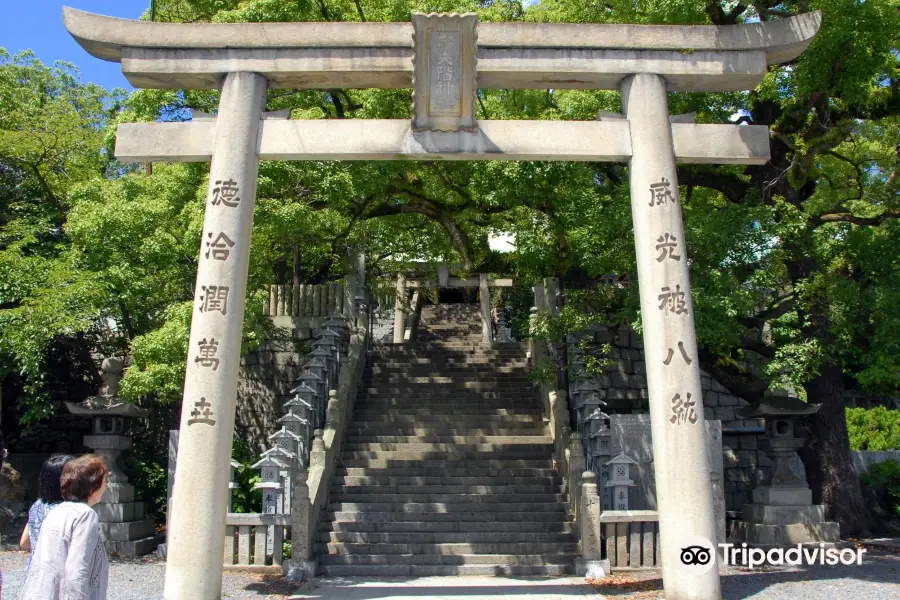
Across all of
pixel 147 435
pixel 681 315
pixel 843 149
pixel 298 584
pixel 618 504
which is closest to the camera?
pixel 681 315

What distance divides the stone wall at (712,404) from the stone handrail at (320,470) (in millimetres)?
4201

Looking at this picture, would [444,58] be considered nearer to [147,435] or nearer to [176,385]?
[176,385]

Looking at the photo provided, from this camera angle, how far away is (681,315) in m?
7.56

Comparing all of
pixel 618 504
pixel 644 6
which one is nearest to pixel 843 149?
pixel 644 6

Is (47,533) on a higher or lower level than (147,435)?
lower

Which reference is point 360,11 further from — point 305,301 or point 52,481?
point 52,481

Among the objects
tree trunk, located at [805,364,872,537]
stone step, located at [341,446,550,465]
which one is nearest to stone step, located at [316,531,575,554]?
stone step, located at [341,446,550,465]

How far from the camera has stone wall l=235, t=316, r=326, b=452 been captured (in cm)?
1417

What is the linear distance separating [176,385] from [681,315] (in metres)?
6.49

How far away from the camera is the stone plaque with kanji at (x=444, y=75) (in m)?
7.71

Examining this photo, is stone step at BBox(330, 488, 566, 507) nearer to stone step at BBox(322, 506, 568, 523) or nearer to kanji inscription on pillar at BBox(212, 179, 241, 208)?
stone step at BBox(322, 506, 568, 523)

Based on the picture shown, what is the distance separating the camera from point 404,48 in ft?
26.0

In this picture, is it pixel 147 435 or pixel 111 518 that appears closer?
pixel 111 518

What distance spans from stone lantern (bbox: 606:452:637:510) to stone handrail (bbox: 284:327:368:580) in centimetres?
376
